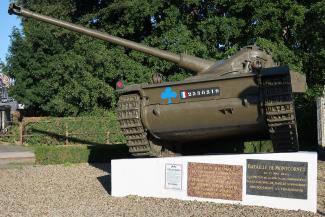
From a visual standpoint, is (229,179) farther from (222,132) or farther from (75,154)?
(75,154)

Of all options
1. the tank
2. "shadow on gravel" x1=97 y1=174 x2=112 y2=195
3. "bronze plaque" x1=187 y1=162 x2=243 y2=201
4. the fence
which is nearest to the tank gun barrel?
the tank

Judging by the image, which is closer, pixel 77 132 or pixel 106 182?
pixel 106 182

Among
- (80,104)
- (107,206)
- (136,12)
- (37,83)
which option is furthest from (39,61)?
(107,206)

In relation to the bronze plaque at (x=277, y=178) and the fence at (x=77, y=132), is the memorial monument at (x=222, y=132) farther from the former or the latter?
the fence at (x=77, y=132)

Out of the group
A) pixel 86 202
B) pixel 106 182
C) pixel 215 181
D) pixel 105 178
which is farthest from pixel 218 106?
pixel 105 178

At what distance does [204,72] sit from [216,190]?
119 inches

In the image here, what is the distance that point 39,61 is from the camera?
27469 millimetres

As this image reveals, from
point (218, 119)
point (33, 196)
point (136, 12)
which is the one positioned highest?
point (136, 12)

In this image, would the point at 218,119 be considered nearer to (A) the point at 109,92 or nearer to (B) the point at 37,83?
(A) the point at 109,92

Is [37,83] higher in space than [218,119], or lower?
higher

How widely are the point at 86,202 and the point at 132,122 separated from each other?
68.3 inches

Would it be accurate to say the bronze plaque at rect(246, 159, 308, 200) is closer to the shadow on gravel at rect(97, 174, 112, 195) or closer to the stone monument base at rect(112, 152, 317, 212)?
the stone monument base at rect(112, 152, 317, 212)

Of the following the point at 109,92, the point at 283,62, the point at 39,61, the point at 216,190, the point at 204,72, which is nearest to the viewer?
the point at 216,190

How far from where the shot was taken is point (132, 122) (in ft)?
31.2
